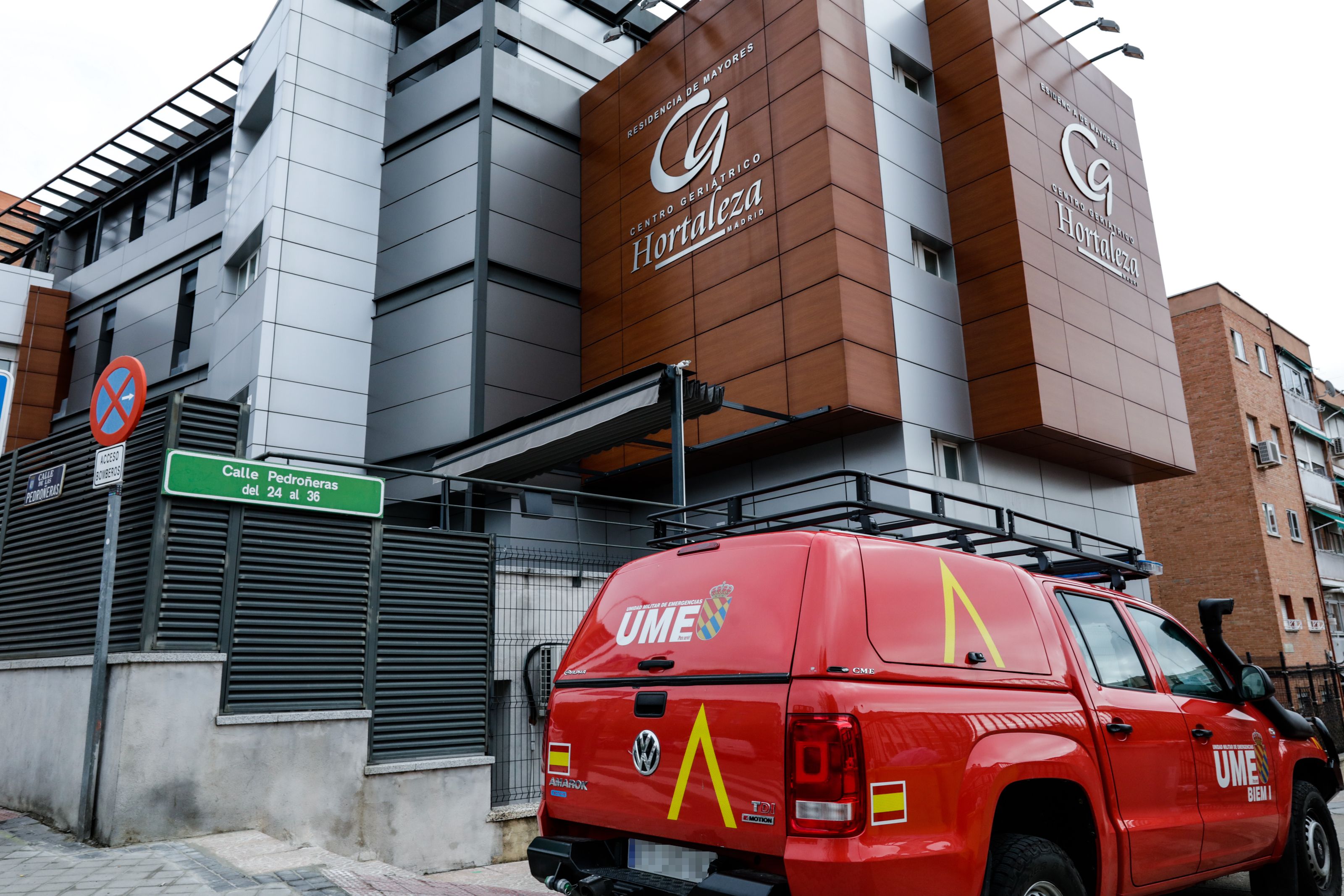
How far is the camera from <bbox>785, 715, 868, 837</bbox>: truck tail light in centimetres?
327

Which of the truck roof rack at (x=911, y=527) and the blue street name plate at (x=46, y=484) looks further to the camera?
the blue street name plate at (x=46, y=484)

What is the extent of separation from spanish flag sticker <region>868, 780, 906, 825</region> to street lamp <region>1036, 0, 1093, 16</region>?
20020 mm

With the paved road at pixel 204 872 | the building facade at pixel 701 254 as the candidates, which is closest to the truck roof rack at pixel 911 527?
the paved road at pixel 204 872

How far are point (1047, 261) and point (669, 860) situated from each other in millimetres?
16224

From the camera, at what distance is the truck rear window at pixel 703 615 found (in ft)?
12.2

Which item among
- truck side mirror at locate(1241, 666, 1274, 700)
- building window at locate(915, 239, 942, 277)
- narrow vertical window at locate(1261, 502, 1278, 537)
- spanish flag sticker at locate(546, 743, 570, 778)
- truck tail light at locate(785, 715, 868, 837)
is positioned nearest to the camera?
truck tail light at locate(785, 715, 868, 837)

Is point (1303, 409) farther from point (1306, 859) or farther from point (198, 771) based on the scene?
point (198, 771)

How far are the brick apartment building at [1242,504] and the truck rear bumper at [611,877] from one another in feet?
89.8

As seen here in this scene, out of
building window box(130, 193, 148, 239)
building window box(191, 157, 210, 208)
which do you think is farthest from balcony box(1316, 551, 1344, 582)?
building window box(130, 193, 148, 239)

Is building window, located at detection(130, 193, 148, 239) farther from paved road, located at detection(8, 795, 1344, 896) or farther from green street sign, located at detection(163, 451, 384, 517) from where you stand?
paved road, located at detection(8, 795, 1344, 896)

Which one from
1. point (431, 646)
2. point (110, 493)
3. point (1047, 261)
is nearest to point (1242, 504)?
point (1047, 261)

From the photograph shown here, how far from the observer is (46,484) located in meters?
8.31

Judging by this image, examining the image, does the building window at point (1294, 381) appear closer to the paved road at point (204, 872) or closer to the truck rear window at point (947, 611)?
the paved road at point (204, 872)

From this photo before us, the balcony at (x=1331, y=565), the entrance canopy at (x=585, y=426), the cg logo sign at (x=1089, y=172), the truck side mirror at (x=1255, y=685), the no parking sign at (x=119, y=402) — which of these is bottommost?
the truck side mirror at (x=1255, y=685)
